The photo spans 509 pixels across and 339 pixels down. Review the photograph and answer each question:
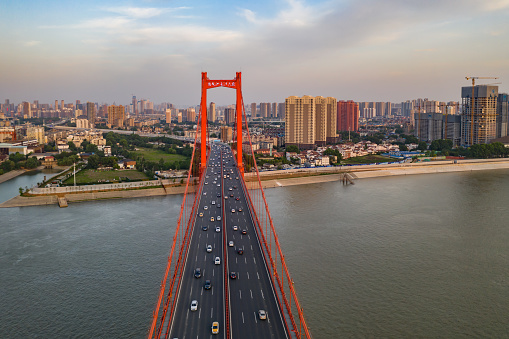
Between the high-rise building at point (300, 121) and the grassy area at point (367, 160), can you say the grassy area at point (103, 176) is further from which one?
the high-rise building at point (300, 121)

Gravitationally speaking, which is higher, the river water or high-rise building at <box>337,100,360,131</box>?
high-rise building at <box>337,100,360,131</box>

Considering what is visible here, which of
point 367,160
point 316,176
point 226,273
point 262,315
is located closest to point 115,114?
point 367,160

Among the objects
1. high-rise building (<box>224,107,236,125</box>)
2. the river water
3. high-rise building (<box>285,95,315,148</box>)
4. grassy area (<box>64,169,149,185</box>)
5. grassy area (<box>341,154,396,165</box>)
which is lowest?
the river water

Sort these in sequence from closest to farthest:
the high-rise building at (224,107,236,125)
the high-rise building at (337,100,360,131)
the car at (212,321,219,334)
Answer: the car at (212,321,219,334)
the high-rise building at (337,100,360,131)
the high-rise building at (224,107,236,125)

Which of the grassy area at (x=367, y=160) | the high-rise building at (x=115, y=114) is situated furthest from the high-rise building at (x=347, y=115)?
the high-rise building at (x=115, y=114)

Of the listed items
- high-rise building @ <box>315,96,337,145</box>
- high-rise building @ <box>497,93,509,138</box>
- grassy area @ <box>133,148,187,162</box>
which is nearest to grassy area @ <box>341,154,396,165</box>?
high-rise building @ <box>315,96,337,145</box>

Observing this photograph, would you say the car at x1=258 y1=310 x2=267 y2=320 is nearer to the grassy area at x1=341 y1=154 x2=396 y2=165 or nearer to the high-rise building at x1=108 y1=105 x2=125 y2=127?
the grassy area at x1=341 y1=154 x2=396 y2=165
